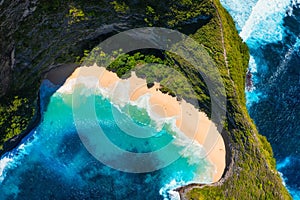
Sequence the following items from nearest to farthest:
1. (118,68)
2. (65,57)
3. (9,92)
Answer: (9,92)
(65,57)
(118,68)

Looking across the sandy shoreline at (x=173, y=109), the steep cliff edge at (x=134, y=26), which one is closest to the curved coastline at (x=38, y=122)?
the sandy shoreline at (x=173, y=109)

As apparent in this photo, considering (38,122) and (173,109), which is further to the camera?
(173,109)

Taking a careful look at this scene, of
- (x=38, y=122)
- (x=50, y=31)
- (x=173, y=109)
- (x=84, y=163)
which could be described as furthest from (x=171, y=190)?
(x=50, y=31)

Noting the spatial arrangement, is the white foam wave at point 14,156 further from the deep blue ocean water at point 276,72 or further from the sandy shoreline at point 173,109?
the deep blue ocean water at point 276,72

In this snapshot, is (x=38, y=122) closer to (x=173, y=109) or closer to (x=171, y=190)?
(x=173, y=109)

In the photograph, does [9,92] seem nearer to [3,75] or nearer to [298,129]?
[3,75]

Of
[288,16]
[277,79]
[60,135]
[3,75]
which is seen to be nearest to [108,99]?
[60,135]
